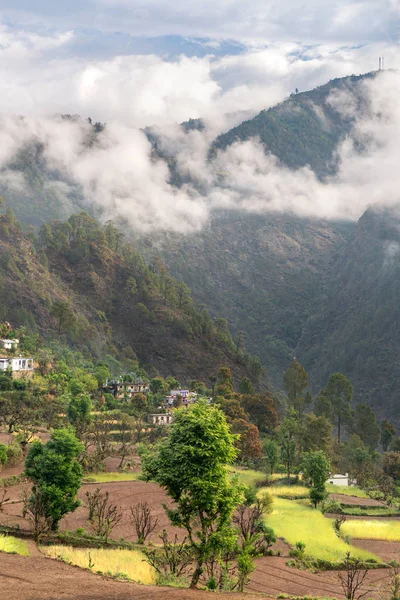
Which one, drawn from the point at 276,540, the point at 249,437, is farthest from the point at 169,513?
the point at 249,437

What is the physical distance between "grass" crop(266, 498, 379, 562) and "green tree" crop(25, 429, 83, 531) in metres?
15.8

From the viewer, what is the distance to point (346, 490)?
7125cm

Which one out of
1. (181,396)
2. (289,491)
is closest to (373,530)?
(289,491)

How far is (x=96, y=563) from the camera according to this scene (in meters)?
30.9

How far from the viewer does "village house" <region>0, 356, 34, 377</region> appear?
86.0 meters

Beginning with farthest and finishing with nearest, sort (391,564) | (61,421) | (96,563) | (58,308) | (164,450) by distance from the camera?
1. (58,308)
2. (61,421)
3. (391,564)
4. (96,563)
5. (164,450)

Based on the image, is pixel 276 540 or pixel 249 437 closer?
pixel 276 540

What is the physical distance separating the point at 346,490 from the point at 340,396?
3892cm

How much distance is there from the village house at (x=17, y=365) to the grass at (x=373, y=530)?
49179 millimetres

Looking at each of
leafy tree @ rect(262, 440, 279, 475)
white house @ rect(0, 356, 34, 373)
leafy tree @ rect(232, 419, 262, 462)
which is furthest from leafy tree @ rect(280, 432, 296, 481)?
white house @ rect(0, 356, 34, 373)

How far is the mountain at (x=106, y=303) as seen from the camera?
406ft

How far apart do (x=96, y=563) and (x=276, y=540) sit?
18.0 meters

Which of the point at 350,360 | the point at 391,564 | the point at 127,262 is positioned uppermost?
the point at 127,262

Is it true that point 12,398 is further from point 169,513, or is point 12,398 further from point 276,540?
point 169,513
